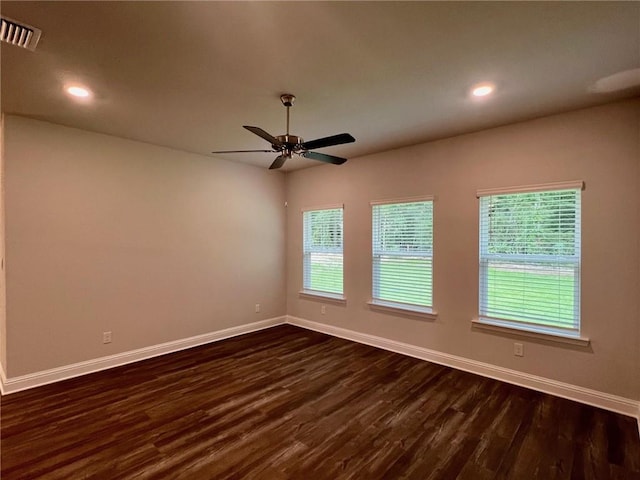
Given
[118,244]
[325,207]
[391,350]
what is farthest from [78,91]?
[391,350]

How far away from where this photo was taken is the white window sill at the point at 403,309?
4.05 m

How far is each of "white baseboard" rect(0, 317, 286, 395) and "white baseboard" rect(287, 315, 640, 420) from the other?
1.72 m

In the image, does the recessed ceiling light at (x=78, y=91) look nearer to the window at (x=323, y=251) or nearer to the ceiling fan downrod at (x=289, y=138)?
the ceiling fan downrod at (x=289, y=138)

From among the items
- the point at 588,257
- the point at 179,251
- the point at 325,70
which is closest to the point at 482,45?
the point at 325,70

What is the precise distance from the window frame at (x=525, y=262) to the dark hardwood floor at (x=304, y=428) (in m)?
0.58

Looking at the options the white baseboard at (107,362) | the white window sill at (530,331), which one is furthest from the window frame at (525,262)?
the white baseboard at (107,362)

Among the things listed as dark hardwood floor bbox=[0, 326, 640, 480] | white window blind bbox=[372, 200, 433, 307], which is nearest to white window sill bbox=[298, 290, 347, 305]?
white window blind bbox=[372, 200, 433, 307]

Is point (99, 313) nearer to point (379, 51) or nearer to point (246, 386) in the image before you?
point (246, 386)

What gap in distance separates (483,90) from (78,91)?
3.35m

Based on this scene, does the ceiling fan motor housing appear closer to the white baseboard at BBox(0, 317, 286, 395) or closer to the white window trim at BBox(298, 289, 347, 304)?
the white window trim at BBox(298, 289, 347, 304)

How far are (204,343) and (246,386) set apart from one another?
63.8 inches

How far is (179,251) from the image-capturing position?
4445 millimetres

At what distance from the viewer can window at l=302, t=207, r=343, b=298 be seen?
5.11 metres

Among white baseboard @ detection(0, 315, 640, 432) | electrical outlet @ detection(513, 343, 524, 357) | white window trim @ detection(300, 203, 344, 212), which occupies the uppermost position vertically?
white window trim @ detection(300, 203, 344, 212)
